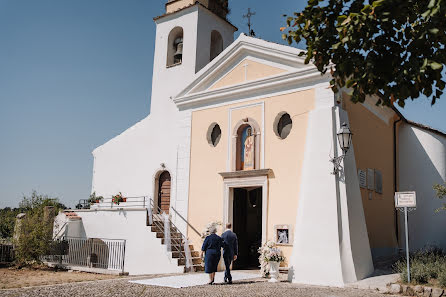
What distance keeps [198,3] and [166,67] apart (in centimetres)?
292

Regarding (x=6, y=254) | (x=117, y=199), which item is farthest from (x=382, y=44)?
(x=6, y=254)

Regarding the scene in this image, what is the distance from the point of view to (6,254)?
18.2 metres

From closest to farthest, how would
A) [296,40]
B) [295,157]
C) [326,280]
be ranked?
[296,40]
[326,280]
[295,157]

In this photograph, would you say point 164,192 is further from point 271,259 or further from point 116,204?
point 271,259

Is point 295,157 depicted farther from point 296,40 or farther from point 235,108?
point 296,40

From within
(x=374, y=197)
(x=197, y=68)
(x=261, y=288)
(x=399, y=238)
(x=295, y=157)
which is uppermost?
(x=197, y=68)

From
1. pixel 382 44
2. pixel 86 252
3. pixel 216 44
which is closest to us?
pixel 382 44

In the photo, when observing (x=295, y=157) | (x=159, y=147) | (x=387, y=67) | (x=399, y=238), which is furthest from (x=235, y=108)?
(x=387, y=67)

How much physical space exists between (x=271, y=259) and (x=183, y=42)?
10062mm

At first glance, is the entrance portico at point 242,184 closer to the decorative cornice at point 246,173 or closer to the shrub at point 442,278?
the decorative cornice at point 246,173

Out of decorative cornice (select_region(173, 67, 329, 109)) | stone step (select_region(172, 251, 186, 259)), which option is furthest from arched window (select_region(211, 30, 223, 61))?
stone step (select_region(172, 251, 186, 259))

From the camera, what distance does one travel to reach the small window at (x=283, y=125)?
1380 cm

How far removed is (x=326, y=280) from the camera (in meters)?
11.2

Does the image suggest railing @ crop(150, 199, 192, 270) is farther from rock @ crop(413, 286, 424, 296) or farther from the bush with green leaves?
rock @ crop(413, 286, 424, 296)
